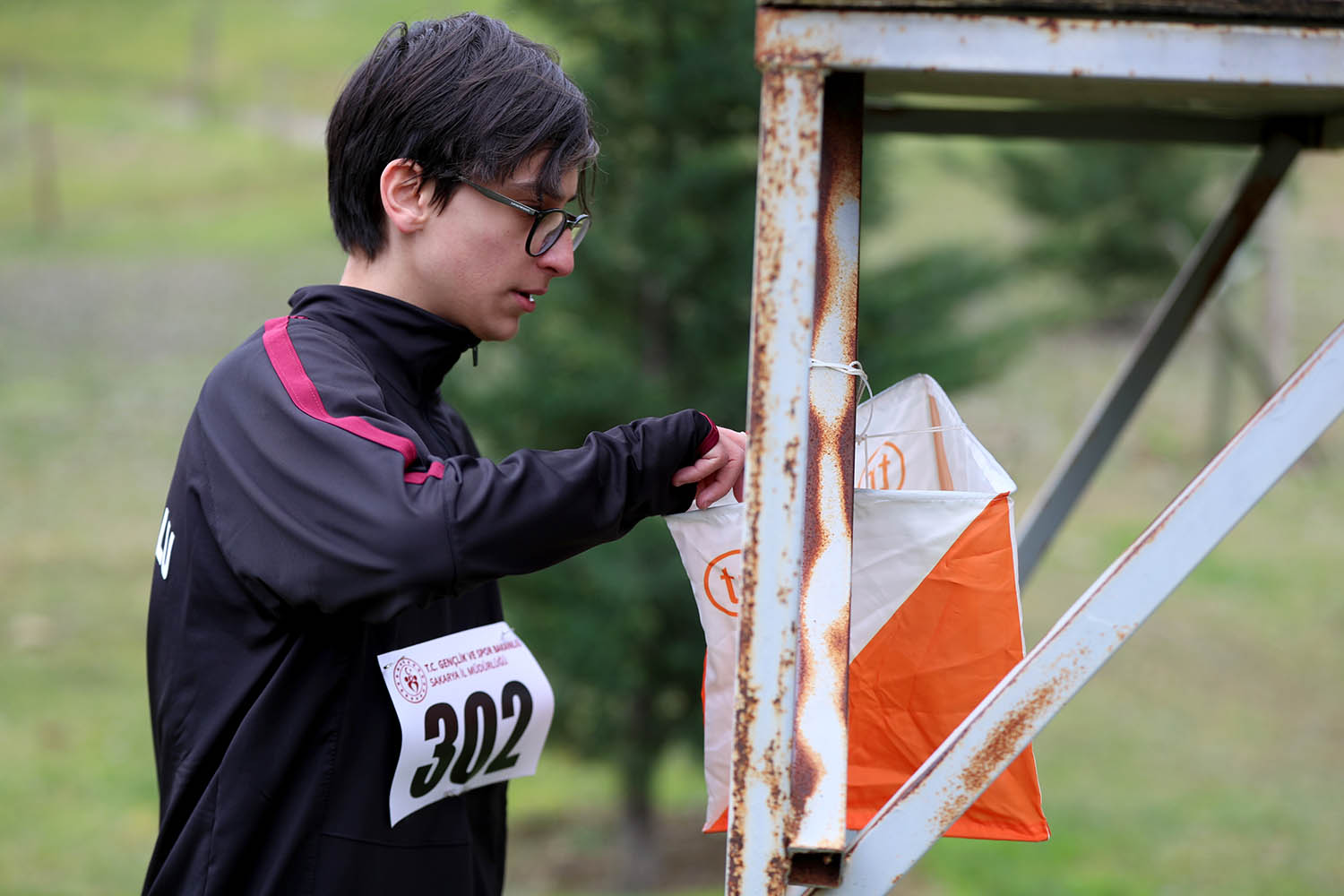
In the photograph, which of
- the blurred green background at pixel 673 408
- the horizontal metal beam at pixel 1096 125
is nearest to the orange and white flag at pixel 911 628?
the horizontal metal beam at pixel 1096 125

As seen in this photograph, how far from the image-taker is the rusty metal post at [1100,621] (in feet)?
3.78

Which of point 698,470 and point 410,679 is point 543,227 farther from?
point 410,679

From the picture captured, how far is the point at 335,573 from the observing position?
122 cm

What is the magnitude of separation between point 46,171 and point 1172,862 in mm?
16501

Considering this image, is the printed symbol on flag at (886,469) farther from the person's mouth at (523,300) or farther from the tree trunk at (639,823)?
the tree trunk at (639,823)

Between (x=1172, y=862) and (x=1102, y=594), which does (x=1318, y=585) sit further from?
(x=1102, y=594)

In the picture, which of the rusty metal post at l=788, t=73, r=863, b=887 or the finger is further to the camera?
the finger

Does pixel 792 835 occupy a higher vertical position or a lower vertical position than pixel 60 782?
lower

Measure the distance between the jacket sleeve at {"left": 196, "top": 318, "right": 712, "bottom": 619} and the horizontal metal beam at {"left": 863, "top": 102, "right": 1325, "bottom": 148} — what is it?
3.21 ft

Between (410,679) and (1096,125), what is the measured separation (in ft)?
4.79

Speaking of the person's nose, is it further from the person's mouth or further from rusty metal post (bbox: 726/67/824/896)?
rusty metal post (bbox: 726/67/824/896)

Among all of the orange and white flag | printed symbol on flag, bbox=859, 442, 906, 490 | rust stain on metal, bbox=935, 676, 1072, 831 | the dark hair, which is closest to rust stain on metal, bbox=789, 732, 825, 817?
rust stain on metal, bbox=935, 676, 1072, 831

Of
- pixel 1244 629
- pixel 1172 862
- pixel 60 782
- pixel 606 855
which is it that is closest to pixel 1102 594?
pixel 1172 862

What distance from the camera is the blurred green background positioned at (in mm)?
4613
